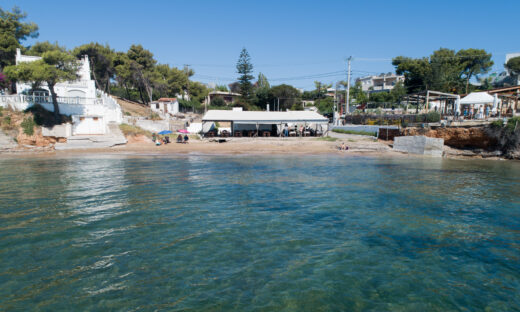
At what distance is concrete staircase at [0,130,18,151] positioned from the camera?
25.9m

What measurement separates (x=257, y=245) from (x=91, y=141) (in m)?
27.5

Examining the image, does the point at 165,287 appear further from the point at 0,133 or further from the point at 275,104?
the point at 275,104

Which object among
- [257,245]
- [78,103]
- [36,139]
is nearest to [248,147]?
[78,103]

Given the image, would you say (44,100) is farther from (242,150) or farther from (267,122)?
(267,122)

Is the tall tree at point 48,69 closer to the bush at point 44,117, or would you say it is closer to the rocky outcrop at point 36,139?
the bush at point 44,117

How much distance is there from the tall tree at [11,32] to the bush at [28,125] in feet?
40.8

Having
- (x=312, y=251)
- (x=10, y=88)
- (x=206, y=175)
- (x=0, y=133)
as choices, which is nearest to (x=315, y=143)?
(x=206, y=175)

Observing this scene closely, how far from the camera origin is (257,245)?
24.6 ft

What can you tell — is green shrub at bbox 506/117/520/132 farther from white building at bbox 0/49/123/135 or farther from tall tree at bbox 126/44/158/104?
tall tree at bbox 126/44/158/104

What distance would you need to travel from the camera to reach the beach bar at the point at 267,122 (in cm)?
3494

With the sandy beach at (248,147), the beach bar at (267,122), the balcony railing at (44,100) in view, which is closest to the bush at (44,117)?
the balcony railing at (44,100)

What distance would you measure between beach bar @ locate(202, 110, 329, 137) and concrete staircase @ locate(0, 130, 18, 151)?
58.6ft

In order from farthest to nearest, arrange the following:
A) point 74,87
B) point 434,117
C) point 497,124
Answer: point 74,87, point 434,117, point 497,124

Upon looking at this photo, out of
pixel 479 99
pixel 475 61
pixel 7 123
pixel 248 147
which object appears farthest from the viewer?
pixel 475 61
